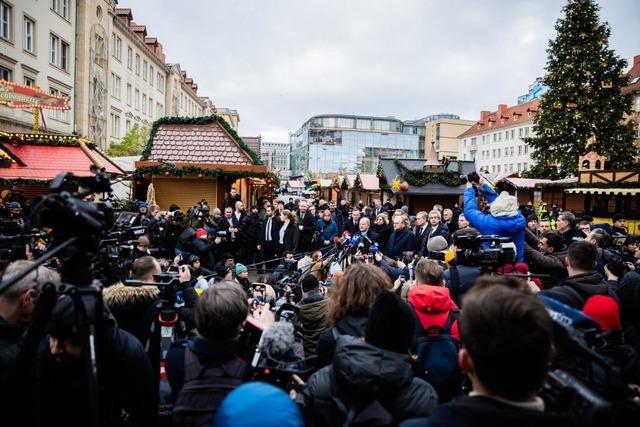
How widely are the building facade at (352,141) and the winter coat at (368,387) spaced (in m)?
100

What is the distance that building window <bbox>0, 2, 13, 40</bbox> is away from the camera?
2212cm

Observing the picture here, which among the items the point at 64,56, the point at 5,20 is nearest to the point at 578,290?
the point at 5,20

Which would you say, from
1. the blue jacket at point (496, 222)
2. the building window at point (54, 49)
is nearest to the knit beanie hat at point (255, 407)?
the blue jacket at point (496, 222)

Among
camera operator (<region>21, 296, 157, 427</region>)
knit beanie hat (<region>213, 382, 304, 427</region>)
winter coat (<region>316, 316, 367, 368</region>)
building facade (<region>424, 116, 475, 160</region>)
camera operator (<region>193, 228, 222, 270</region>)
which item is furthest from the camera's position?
building facade (<region>424, 116, 475, 160</region>)

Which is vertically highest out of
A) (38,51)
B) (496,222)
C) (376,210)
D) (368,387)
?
(38,51)

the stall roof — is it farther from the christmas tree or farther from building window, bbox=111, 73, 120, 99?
building window, bbox=111, 73, 120, 99

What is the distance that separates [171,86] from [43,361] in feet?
183

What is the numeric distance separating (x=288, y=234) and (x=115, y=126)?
34.0 m

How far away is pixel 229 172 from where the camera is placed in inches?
517

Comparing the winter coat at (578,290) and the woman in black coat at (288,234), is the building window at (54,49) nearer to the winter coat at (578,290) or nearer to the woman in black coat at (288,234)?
the woman in black coat at (288,234)

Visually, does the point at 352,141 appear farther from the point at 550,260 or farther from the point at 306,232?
the point at 550,260

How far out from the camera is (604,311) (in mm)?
Result: 2920

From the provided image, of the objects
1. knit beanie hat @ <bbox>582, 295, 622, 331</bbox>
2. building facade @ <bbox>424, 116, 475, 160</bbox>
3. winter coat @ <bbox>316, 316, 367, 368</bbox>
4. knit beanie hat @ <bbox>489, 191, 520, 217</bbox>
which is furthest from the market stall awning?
building facade @ <bbox>424, 116, 475, 160</bbox>

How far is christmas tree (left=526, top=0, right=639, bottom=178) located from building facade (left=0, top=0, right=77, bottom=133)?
3313 centimetres
